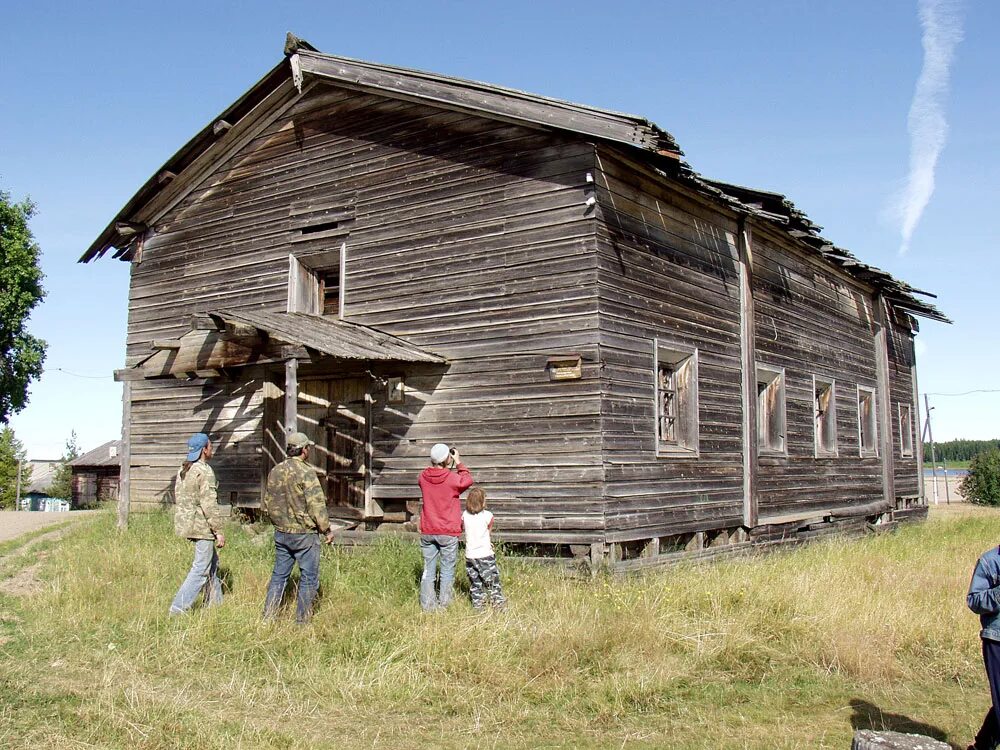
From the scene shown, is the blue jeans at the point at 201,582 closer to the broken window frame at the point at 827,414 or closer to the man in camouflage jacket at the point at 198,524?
the man in camouflage jacket at the point at 198,524

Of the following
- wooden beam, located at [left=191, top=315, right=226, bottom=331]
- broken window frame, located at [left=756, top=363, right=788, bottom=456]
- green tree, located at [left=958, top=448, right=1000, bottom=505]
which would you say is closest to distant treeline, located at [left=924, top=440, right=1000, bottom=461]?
green tree, located at [left=958, top=448, right=1000, bottom=505]

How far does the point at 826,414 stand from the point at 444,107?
9.99 m

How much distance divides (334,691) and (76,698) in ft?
5.89

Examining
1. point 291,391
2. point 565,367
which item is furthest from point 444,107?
point 291,391

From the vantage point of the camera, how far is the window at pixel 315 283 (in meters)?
13.9

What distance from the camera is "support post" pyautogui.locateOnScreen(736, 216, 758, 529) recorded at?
14000mm

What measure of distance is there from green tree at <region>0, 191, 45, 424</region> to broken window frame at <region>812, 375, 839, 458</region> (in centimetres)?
3061

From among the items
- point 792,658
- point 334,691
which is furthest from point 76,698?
point 792,658

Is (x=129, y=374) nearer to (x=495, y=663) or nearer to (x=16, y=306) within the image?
(x=495, y=663)

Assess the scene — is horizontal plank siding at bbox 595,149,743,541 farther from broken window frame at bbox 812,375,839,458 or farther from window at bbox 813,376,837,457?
window at bbox 813,376,837,457

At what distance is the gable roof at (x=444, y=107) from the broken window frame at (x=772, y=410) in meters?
2.56

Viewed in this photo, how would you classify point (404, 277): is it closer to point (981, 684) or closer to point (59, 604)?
point (59, 604)

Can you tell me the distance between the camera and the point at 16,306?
117 feet

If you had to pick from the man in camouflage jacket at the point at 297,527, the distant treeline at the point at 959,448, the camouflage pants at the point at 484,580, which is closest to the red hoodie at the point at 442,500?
the camouflage pants at the point at 484,580
